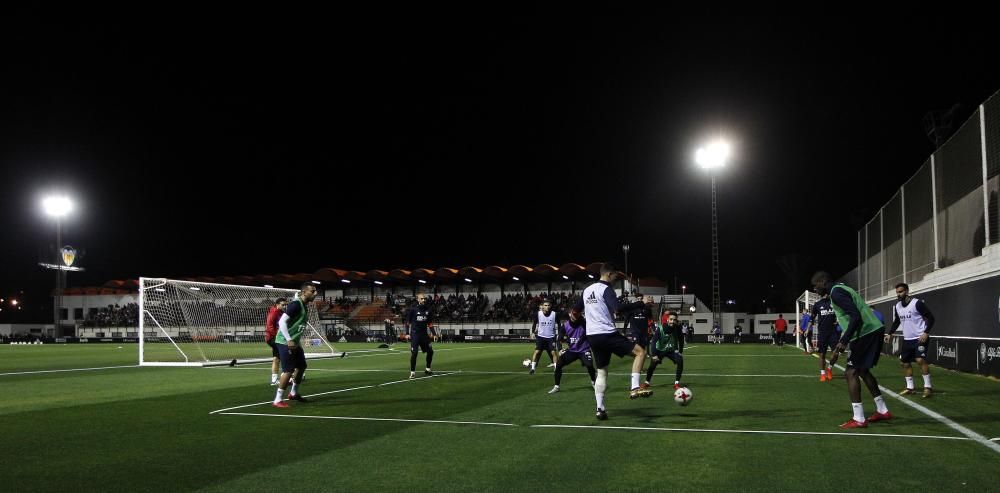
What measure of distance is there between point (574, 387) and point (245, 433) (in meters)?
7.45

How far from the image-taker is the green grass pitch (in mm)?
5926

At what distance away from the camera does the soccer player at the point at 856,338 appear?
8.59 metres

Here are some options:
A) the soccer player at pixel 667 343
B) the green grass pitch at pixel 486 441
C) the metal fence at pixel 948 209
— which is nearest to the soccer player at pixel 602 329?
the green grass pitch at pixel 486 441

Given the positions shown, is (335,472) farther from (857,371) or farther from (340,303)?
(340,303)

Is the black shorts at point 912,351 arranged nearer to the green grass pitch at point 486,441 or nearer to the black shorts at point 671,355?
the green grass pitch at point 486,441

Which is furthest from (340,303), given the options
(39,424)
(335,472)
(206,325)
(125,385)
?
(335,472)

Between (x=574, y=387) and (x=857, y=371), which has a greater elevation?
(x=857, y=371)

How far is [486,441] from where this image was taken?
7.83 meters

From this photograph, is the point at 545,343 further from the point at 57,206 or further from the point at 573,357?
the point at 57,206

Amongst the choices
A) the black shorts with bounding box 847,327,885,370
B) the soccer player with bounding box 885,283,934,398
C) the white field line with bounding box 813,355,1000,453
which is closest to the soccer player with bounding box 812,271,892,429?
the black shorts with bounding box 847,327,885,370

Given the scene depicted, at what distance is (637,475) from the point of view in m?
6.04

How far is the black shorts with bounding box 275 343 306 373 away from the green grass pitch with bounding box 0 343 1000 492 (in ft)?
2.21

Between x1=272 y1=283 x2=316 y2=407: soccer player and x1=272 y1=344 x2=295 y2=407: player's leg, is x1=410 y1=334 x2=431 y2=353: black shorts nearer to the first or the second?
x1=272 y1=283 x2=316 y2=407: soccer player

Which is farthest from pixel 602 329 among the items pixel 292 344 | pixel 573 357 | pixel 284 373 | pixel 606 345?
pixel 284 373
